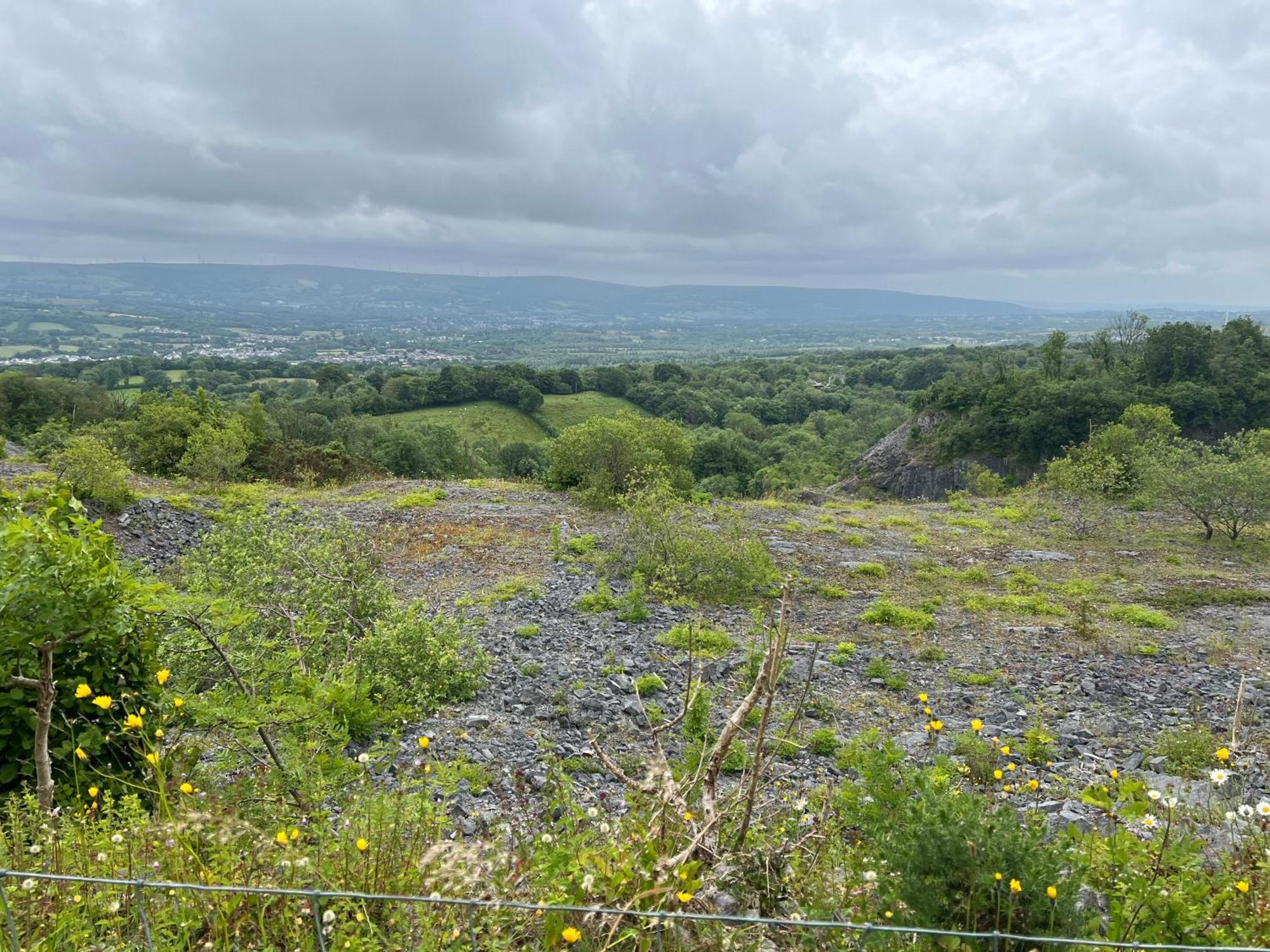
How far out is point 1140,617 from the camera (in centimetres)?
Answer: 1133

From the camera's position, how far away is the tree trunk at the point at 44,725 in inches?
132

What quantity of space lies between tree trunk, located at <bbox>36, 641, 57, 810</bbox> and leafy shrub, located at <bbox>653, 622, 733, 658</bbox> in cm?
694

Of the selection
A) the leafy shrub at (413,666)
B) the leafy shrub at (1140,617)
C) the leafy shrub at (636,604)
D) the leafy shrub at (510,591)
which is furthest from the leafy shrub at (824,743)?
the leafy shrub at (1140,617)

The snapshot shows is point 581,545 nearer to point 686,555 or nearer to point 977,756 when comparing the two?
point 686,555

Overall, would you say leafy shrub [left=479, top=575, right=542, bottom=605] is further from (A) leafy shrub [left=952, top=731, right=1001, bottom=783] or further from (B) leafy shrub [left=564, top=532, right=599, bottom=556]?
(A) leafy shrub [left=952, top=731, right=1001, bottom=783]

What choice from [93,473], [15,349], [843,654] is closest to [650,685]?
[843,654]

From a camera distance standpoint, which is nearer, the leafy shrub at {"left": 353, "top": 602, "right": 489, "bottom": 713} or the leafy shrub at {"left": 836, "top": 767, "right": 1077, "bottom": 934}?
the leafy shrub at {"left": 836, "top": 767, "right": 1077, "bottom": 934}

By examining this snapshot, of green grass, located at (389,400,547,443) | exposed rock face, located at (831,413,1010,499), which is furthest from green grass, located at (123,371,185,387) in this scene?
exposed rock face, located at (831,413,1010,499)

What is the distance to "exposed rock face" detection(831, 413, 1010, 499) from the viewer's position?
43.3 metres

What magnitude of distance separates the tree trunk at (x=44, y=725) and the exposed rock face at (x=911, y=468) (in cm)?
4196

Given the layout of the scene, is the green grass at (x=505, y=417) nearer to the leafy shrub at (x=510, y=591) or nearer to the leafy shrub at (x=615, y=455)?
the leafy shrub at (x=615, y=455)

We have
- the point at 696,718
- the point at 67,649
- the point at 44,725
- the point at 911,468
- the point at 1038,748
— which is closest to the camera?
the point at 44,725

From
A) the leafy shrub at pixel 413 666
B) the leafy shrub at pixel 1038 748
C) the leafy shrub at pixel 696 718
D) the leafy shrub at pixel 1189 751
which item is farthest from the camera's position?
the leafy shrub at pixel 413 666

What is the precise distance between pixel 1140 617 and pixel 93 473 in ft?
67.4
